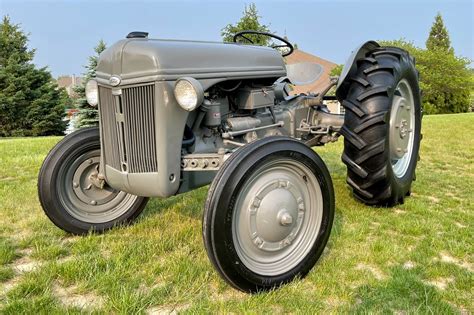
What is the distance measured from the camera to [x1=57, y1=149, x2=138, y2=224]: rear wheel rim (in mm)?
3096

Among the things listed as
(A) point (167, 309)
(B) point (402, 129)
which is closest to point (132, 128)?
(A) point (167, 309)

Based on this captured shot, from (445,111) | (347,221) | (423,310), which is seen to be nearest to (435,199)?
(347,221)

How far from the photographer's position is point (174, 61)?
244 cm

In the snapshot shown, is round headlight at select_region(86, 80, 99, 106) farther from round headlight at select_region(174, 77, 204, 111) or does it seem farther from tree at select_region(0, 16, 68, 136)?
tree at select_region(0, 16, 68, 136)

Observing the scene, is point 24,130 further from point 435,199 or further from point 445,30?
point 445,30

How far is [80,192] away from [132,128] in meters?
1.04

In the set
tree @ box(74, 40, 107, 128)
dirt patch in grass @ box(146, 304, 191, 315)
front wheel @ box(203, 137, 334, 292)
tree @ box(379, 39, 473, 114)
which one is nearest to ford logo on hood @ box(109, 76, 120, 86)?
front wheel @ box(203, 137, 334, 292)

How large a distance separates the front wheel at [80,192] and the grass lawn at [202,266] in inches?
5.4

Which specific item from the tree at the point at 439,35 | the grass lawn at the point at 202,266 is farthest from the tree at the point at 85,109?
the tree at the point at 439,35

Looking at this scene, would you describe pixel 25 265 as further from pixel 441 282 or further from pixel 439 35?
pixel 439 35

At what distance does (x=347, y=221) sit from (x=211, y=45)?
1950 millimetres

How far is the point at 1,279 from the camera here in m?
2.42

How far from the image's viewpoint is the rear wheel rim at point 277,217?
7.45 ft

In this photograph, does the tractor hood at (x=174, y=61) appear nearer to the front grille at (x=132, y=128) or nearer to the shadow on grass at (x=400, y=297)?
the front grille at (x=132, y=128)
